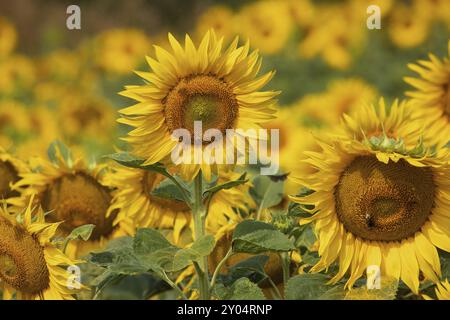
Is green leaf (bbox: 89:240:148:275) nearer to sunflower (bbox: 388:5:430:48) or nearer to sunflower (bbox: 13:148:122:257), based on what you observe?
sunflower (bbox: 13:148:122:257)

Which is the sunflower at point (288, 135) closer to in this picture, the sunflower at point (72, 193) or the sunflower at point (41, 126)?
the sunflower at point (41, 126)

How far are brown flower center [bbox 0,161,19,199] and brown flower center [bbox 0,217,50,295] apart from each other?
1.45 ft

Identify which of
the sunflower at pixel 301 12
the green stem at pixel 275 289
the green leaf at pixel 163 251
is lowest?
the green stem at pixel 275 289

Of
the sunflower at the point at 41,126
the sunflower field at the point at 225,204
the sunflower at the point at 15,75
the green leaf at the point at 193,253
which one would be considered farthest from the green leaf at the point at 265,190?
the sunflower at the point at 15,75

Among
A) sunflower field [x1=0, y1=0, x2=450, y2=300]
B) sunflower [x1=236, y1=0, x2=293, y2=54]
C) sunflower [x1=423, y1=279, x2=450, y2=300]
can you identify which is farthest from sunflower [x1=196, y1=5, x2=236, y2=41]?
sunflower [x1=423, y1=279, x2=450, y2=300]

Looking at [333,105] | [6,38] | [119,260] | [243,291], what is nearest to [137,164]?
[119,260]

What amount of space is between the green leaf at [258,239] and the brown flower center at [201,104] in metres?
0.20

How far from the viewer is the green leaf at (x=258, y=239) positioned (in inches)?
68.7

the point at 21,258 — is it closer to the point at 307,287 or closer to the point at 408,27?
the point at 307,287

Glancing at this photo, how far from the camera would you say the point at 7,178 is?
231 cm

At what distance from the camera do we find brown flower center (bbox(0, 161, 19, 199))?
2297 mm

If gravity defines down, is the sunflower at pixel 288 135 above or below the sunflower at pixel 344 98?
below

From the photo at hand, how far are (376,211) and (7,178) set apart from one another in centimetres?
98

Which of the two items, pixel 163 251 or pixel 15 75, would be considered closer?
pixel 163 251
